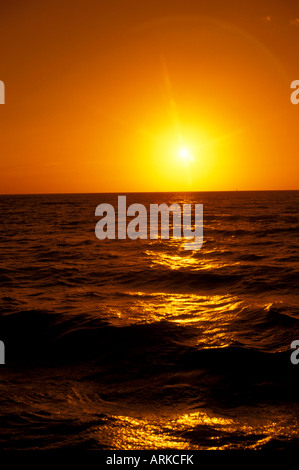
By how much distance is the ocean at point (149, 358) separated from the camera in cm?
405

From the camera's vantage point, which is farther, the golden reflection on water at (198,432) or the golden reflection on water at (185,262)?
the golden reflection on water at (185,262)

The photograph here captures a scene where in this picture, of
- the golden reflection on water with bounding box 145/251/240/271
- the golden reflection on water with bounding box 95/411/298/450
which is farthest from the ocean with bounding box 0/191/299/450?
the golden reflection on water with bounding box 145/251/240/271

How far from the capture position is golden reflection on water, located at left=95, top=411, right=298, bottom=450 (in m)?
3.81

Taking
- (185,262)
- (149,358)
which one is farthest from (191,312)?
(185,262)

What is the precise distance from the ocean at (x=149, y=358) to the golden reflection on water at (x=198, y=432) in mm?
12

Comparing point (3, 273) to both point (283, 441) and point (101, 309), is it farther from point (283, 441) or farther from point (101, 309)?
point (283, 441)

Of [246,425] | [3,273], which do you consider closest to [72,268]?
[3,273]

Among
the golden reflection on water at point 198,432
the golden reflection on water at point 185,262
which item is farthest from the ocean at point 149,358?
the golden reflection on water at point 185,262

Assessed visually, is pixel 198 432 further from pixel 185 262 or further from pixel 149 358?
pixel 185 262

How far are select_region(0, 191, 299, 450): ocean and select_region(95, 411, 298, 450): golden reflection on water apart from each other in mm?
12

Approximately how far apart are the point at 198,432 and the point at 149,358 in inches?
87.2

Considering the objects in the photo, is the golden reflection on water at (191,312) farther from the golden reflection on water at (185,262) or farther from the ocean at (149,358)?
the golden reflection on water at (185,262)

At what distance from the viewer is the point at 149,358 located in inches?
243
